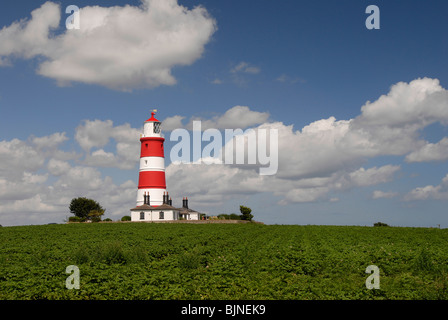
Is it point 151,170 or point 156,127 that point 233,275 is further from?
point 156,127

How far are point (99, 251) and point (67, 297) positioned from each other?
7079mm

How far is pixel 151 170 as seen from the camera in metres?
62.8

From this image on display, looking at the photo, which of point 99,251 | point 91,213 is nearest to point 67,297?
point 99,251

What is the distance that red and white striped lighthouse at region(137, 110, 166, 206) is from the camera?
2468 inches

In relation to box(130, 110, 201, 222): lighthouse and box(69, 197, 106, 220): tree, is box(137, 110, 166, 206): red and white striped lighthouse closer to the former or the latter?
box(130, 110, 201, 222): lighthouse

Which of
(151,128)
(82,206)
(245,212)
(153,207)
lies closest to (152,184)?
(153,207)

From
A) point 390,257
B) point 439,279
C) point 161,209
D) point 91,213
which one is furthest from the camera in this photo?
point 91,213

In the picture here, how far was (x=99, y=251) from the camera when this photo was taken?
1823 cm

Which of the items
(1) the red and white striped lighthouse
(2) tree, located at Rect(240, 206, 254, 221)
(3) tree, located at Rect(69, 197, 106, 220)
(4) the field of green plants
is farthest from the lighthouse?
(4) the field of green plants

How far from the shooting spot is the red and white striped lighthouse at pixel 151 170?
62688 mm

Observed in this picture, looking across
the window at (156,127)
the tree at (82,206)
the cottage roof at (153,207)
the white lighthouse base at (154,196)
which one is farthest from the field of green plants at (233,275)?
the tree at (82,206)

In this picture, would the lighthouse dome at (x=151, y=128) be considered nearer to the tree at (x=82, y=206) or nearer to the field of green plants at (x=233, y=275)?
the tree at (x=82, y=206)
